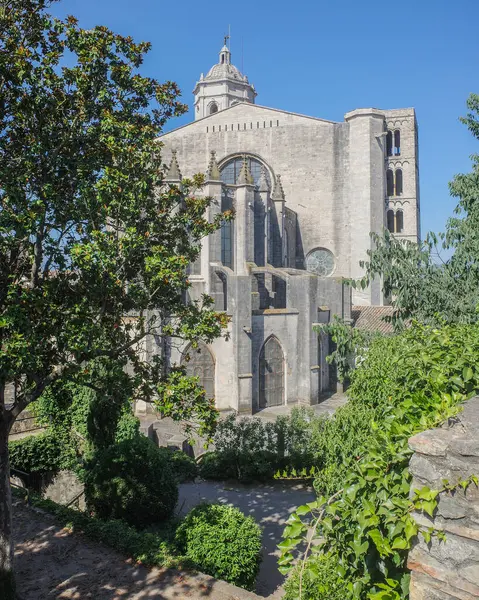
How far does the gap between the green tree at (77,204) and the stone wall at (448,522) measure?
4866 millimetres

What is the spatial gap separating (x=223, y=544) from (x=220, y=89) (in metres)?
43.2

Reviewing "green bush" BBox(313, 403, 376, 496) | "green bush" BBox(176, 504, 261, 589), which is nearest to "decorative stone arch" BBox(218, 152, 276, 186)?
"green bush" BBox(176, 504, 261, 589)

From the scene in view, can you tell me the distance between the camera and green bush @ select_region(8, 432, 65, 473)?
540 inches

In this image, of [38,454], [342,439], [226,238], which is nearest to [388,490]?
[342,439]

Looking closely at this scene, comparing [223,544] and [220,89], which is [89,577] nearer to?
[223,544]

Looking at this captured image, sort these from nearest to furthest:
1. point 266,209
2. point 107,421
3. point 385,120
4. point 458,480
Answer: point 458,480
point 107,421
point 266,209
point 385,120

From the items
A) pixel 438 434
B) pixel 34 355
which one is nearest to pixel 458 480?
pixel 438 434

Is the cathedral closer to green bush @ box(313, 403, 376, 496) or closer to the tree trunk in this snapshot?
the tree trunk

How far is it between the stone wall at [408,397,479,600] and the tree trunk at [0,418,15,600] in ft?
21.1

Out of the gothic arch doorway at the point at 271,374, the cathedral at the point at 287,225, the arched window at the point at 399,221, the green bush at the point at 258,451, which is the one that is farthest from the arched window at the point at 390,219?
the green bush at the point at 258,451

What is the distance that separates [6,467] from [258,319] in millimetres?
16300

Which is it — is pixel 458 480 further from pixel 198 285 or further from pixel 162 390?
pixel 198 285

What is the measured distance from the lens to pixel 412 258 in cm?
1058

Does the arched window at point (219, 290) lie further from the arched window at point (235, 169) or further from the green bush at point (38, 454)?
the green bush at point (38, 454)
